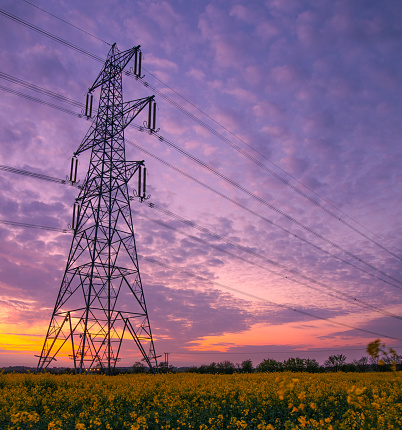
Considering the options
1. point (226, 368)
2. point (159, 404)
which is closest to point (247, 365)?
point (226, 368)

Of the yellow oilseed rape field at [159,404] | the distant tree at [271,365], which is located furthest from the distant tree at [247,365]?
the yellow oilseed rape field at [159,404]

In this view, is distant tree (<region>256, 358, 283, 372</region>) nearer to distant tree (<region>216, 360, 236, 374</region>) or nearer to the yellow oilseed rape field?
distant tree (<region>216, 360, 236, 374</region>)

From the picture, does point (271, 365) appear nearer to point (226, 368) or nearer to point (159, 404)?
point (226, 368)

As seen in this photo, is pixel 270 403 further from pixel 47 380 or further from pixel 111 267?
pixel 111 267

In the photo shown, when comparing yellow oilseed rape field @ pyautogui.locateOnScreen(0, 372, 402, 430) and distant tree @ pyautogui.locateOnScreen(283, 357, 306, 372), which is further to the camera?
distant tree @ pyautogui.locateOnScreen(283, 357, 306, 372)

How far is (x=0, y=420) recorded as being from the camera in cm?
956

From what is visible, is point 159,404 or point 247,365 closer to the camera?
point 159,404

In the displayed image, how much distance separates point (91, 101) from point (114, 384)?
69.7 feet

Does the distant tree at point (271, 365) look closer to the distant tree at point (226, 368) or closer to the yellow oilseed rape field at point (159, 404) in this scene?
the distant tree at point (226, 368)

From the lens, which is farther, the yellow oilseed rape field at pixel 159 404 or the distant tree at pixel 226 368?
the distant tree at pixel 226 368

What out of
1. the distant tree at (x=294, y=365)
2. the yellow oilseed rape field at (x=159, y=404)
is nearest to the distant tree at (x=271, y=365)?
the distant tree at (x=294, y=365)

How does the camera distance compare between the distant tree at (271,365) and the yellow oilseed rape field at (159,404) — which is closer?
the yellow oilseed rape field at (159,404)

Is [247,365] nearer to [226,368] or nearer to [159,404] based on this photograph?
[226,368]

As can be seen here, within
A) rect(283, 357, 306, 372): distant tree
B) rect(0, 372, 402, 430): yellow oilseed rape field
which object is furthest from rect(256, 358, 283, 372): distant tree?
rect(0, 372, 402, 430): yellow oilseed rape field
